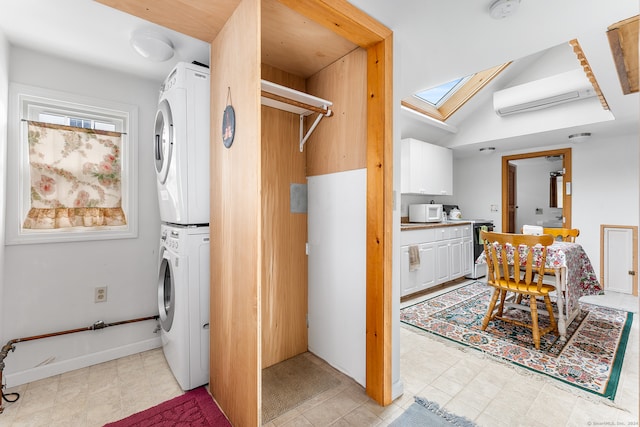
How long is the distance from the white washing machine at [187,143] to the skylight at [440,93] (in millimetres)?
3067

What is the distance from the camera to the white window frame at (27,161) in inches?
76.5

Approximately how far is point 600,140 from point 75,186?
6.17m

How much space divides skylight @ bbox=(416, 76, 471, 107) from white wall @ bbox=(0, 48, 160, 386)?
3339mm

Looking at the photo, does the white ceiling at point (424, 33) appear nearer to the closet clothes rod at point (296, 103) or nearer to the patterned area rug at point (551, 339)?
the closet clothes rod at point (296, 103)

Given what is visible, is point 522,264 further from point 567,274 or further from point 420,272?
point 420,272

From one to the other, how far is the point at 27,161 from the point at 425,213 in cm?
423

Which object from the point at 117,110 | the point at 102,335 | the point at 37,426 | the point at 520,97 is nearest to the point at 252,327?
the point at 37,426

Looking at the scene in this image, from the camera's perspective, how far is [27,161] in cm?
200

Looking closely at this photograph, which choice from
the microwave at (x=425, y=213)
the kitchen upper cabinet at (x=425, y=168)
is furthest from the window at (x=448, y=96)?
the microwave at (x=425, y=213)

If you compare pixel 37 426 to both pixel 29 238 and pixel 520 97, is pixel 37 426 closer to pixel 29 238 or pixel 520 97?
pixel 29 238

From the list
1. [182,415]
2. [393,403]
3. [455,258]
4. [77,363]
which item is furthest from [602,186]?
[77,363]

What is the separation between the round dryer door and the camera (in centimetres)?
185

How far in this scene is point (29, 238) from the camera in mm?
1973

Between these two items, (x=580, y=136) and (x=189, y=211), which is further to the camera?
(x=580, y=136)
